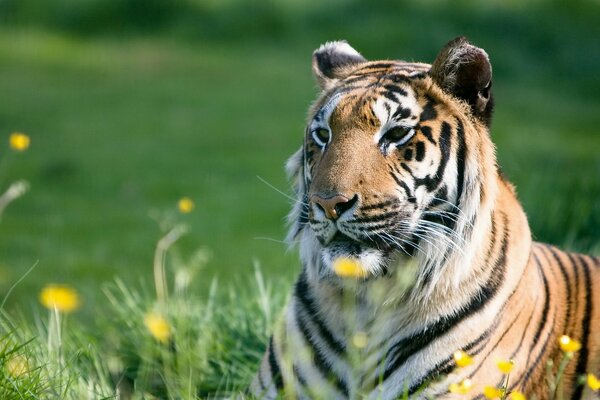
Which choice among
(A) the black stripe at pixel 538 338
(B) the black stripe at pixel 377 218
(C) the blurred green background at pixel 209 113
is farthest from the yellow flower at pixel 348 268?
(C) the blurred green background at pixel 209 113

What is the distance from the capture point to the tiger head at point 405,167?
3.32m

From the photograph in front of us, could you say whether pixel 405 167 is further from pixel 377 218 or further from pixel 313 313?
pixel 313 313

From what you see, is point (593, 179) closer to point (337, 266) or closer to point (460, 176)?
point (460, 176)

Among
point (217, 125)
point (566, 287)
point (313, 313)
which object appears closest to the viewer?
point (313, 313)

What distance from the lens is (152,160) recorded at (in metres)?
11.0

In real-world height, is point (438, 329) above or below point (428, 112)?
below

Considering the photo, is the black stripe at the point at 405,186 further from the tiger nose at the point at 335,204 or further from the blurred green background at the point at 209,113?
the blurred green background at the point at 209,113

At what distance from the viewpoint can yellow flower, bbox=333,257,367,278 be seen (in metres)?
3.01

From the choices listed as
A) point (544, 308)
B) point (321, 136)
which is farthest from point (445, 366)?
point (321, 136)

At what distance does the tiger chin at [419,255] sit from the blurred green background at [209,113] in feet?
8.40

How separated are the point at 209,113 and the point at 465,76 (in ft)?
30.7

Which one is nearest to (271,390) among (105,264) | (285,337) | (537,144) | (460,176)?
(285,337)

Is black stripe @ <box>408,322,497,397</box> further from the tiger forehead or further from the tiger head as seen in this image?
the tiger forehead

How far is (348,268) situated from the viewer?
3008 mm
